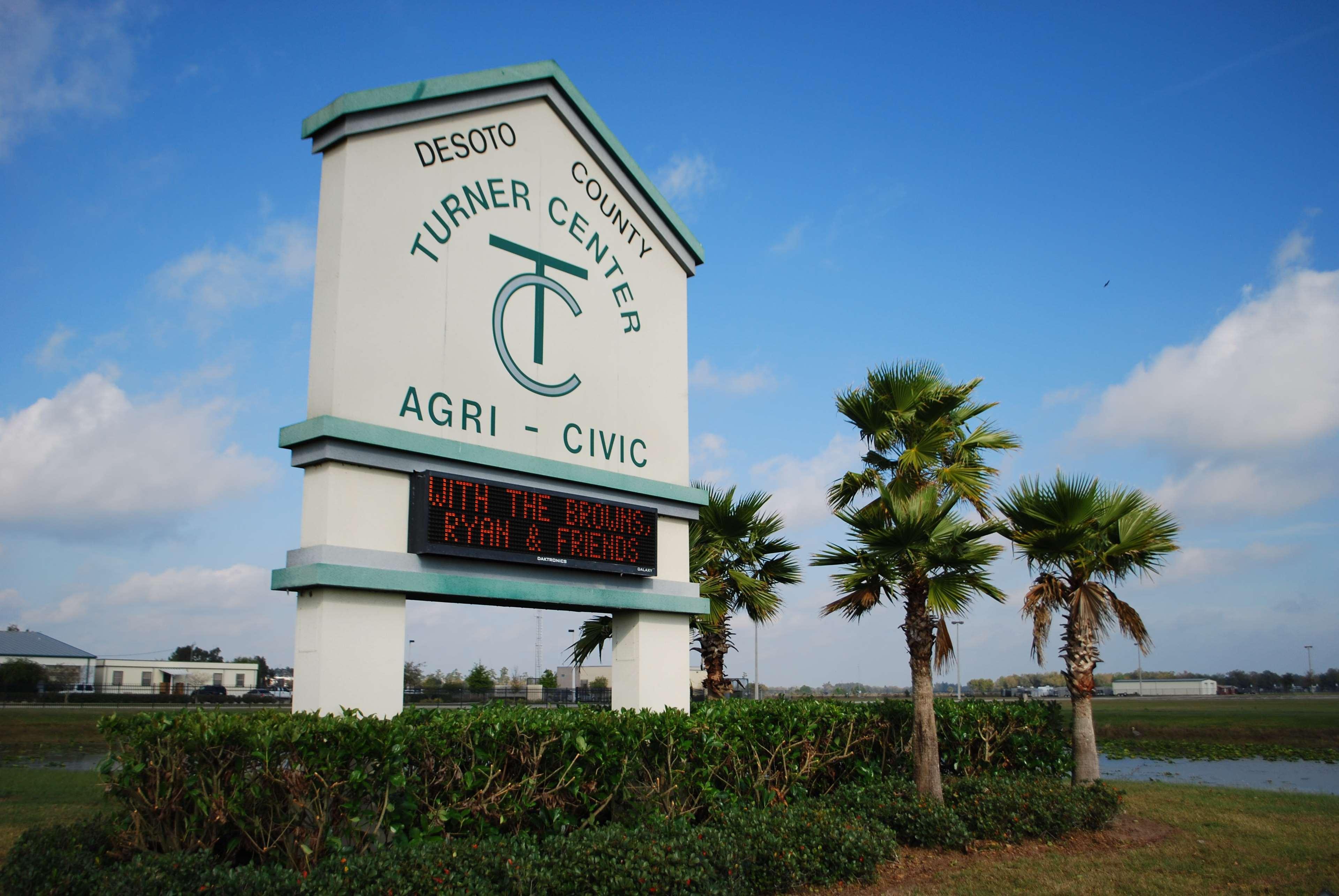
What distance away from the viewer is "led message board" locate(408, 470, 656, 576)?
9.33m

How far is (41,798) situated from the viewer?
1453 cm

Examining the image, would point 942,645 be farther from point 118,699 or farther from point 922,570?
point 118,699

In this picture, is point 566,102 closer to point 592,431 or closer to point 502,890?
point 592,431

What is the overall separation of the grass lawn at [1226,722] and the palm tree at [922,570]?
8.27 meters

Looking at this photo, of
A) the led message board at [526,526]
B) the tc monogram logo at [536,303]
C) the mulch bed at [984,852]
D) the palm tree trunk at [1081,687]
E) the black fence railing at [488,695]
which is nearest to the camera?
the mulch bed at [984,852]

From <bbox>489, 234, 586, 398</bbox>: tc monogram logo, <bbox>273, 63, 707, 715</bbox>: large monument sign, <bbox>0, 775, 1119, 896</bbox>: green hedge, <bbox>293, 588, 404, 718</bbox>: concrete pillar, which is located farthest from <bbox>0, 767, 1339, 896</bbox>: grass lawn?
<bbox>489, 234, 586, 398</bbox>: tc monogram logo

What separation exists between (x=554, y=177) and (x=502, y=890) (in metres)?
8.58

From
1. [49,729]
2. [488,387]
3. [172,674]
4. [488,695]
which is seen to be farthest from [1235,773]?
[172,674]

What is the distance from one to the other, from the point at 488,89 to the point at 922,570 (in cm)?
890

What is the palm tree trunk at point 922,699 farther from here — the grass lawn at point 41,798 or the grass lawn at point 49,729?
the grass lawn at point 49,729

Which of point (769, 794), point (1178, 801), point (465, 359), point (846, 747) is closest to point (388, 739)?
point (465, 359)

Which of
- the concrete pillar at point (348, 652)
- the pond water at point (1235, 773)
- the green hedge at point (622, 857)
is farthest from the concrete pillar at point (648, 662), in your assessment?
the pond water at point (1235, 773)

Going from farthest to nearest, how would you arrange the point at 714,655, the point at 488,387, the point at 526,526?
the point at 714,655
the point at 488,387
the point at 526,526

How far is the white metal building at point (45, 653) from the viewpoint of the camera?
8100cm
